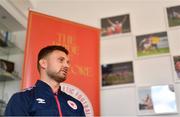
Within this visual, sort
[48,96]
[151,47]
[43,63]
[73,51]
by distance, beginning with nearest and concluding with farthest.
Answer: [48,96]
[43,63]
[73,51]
[151,47]

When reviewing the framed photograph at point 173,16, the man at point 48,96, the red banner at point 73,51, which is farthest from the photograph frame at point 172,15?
the man at point 48,96

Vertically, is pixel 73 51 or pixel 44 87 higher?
pixel 73 51

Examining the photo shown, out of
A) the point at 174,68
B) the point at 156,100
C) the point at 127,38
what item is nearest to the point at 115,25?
the point at 127,38

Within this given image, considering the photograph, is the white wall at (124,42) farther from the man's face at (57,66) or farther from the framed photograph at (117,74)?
the man's face at (57,66)

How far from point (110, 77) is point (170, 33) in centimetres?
63

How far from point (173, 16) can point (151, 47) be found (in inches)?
13.0

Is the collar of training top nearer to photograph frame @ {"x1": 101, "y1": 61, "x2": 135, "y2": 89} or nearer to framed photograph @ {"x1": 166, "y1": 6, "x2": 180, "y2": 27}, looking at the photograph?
photograph frame @ {"x1": 101, "y1": 61, "x2": 135, "y2": 89}

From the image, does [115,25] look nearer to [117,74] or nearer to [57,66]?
[117,74]

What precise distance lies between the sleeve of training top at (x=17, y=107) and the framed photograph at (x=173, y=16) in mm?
1485

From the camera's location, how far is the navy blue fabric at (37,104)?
4.33ft

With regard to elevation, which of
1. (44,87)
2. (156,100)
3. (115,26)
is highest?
(115,26)

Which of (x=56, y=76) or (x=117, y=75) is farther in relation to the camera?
(x=117, y=75)

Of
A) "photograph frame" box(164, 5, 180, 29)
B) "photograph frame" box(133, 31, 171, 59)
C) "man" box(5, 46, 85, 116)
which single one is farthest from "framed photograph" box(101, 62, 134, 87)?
"man" box(5, 46, 85, 116)

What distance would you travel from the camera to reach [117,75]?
233cm
